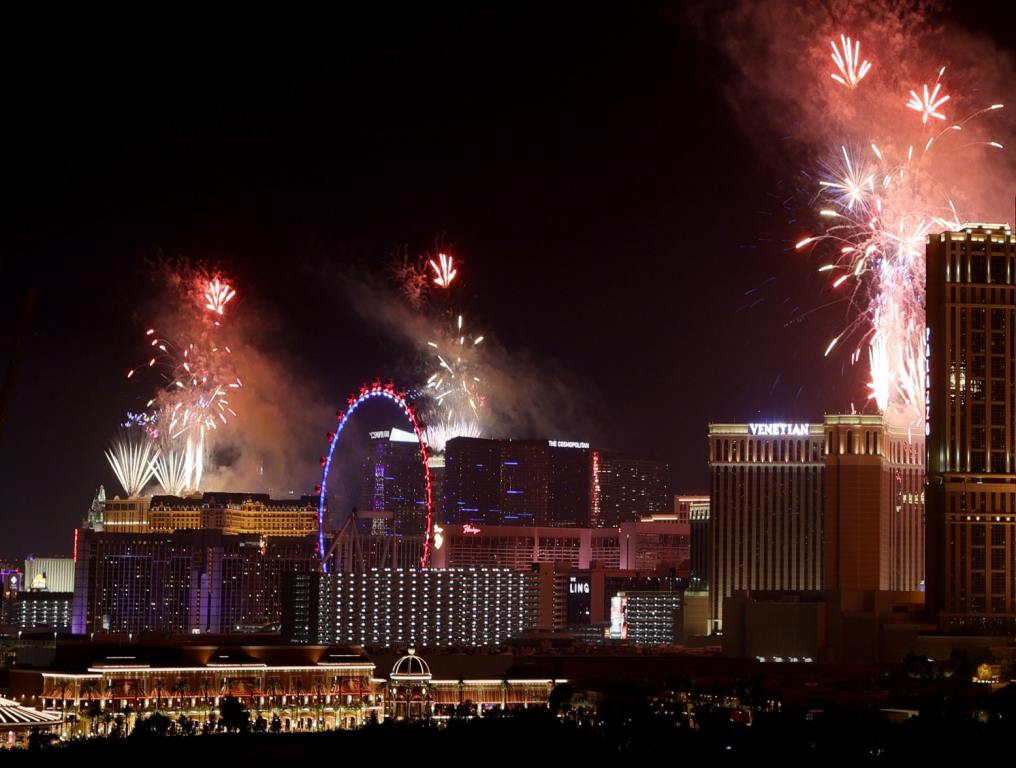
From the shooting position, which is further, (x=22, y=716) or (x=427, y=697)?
(x=427, y=697)

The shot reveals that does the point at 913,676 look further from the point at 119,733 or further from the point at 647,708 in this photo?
the point at 119,733

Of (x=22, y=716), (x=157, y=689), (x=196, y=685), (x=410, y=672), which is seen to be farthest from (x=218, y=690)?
(x=22, y=716)

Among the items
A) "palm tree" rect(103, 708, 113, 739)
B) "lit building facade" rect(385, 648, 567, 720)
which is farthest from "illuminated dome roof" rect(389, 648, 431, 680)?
"palm tree" rect(103, 708, 113, 739)

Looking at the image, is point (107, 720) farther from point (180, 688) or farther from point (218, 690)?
point (218, 690)

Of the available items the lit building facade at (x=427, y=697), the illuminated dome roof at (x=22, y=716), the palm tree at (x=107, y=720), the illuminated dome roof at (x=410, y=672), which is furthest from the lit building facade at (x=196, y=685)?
the illuminated dome roof at (x=22, y=716)

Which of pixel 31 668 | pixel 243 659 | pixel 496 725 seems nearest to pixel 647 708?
pixel 496 725

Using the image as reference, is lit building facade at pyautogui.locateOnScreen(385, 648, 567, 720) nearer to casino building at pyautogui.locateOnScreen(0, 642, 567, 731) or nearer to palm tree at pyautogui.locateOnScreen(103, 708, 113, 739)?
casino building at pyautogui.locateOnScreen(0, 642, 567, 731)

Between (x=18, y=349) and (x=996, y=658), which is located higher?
(x=18, y=349)

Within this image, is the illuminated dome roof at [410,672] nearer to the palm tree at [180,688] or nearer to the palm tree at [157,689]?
the palm tree at [180,688]
